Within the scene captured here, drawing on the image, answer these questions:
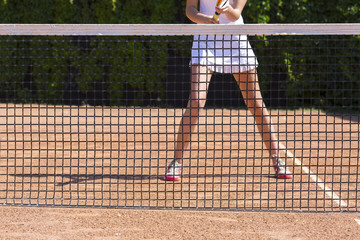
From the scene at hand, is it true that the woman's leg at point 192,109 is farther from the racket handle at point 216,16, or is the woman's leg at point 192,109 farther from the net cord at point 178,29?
the net cord at point 178,29

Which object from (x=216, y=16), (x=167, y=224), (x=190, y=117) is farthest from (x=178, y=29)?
(x=167, y=224)

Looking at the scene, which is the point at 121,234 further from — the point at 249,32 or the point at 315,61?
the point at 315,61

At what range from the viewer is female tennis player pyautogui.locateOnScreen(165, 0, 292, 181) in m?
4.94

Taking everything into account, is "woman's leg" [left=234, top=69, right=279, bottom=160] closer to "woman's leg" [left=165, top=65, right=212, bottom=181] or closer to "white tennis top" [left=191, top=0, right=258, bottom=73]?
"white tennis top" [left=191, top=0, right=258, bottom=73]

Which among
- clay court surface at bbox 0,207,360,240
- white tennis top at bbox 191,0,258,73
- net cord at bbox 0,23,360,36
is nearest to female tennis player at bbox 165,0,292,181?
white tennis top at bbox 191,0,258,73

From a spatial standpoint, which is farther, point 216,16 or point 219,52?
point 219,52

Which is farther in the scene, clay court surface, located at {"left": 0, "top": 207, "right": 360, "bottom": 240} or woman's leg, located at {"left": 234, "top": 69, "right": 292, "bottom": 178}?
woman's leg, located at {"left": 234, "top": 69, "right": 292, "bottom": 178}

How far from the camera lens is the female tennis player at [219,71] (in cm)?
494

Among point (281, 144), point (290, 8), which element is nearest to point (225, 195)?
point (281, 144)

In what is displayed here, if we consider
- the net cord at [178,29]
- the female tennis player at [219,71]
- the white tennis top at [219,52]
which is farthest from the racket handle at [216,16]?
the net cord at [178,29]

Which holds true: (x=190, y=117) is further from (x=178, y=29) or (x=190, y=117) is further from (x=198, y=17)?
(x=178, y=29)

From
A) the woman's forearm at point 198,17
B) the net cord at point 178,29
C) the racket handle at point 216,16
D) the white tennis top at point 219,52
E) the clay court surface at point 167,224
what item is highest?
the net cord at point 178,29

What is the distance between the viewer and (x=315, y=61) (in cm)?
1198

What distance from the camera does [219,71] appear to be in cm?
495
